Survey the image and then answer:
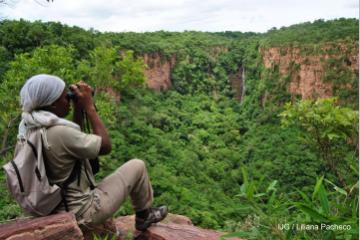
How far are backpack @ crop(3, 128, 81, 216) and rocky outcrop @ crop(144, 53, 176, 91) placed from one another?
3463 centimetres

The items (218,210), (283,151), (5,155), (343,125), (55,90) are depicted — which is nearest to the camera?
(55,90)

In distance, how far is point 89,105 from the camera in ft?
10.8

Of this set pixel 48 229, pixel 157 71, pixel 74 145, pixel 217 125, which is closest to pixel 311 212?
pixel 74 145

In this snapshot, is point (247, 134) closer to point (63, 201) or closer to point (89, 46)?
point (89, 46)

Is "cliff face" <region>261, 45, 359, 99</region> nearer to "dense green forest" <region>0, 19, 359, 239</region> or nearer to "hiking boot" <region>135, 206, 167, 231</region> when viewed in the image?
"dense green forest" <region>0, 19, 359, 239</region>

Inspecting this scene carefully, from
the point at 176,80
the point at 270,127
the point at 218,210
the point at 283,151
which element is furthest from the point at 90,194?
the point at 176,80

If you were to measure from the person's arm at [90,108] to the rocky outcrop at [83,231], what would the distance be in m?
0.59

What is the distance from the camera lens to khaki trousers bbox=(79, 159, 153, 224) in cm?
335

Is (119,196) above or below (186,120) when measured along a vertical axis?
above

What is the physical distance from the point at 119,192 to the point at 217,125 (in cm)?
3625

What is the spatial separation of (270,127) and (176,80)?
12.0 metres

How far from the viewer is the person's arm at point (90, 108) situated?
319 centimetres

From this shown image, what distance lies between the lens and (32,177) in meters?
3.08

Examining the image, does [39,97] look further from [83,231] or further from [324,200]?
[324,200]
